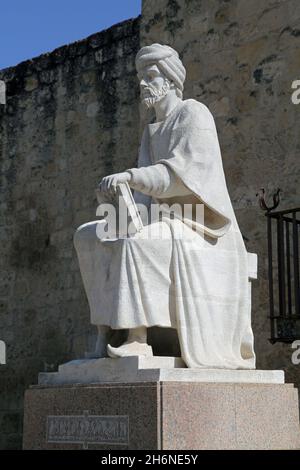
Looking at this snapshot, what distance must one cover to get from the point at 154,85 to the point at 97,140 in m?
4.53

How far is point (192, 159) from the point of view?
4391 millimetres

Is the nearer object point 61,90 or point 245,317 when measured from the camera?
point 245,317

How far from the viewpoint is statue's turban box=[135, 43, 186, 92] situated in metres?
4.65

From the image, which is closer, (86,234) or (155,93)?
(86,234)

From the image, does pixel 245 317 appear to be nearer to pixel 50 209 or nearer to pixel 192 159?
pixel 192 159

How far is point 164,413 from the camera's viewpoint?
3746mm

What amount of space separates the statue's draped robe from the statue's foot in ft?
0.36

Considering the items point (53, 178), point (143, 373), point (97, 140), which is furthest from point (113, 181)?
point (53, 178)

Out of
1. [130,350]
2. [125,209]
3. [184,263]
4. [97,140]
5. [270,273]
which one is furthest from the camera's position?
[97,140]

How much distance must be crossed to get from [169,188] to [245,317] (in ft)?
2.57

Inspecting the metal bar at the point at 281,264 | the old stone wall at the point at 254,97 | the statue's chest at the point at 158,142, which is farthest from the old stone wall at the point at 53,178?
the statue's chest at the point at 158,142

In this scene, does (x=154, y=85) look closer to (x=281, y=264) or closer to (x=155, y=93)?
(x=155, y=93)

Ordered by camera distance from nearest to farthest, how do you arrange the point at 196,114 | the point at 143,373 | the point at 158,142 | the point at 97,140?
1. the point at 143,373
2. the point at 196,114
3. the point at 158,142
4. the point at 97,140
